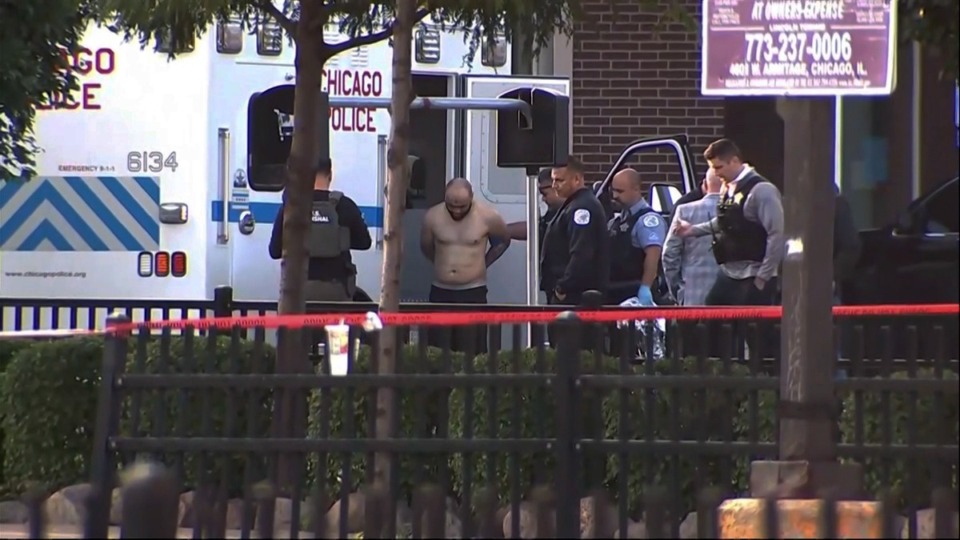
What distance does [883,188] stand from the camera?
14.8 m

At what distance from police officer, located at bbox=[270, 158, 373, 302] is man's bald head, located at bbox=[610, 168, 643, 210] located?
1869 millimetres

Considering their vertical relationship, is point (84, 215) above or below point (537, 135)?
below

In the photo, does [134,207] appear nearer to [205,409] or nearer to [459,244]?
[459,244]

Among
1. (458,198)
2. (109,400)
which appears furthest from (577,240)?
(109,400)

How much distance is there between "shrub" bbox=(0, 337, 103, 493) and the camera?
8844 millimetres

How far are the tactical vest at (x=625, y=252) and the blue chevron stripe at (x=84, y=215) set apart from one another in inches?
123

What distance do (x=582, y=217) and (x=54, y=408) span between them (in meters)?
3.95

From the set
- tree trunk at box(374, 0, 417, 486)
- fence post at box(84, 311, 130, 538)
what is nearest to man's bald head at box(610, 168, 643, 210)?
tree trunk at box(374, 0, 417, 486)

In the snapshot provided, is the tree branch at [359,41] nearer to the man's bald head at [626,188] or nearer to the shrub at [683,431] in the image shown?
the shrub at [683,431]

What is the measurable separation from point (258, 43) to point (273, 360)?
622 cm

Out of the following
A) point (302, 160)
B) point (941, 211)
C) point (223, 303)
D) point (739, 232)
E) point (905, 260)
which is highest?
point (302, 160)

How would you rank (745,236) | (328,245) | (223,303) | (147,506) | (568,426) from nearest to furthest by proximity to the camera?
(147,506), (568,426), (223,303), (745,236), (328,245)

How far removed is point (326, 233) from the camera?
1172 centimetres

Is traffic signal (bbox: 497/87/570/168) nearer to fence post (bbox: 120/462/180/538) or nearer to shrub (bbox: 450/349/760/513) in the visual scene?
shrub (bbox: 450/349/760/513)
